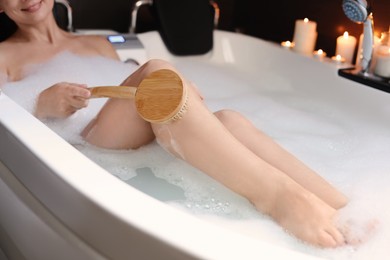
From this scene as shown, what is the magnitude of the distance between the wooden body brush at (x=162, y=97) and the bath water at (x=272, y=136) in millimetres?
221

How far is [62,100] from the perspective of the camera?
1383mm

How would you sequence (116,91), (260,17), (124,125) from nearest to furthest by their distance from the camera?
(116,91) < (124,125) < (260,17)

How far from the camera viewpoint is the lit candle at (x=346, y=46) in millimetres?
2102

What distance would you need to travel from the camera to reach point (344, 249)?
107 cm

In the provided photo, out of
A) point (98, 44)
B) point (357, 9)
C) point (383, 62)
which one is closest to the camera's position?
point (357, 9)

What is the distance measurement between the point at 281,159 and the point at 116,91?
0.44 m

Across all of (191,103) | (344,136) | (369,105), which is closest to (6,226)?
(191,103)

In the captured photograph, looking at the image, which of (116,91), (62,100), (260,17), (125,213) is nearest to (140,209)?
(125,213)

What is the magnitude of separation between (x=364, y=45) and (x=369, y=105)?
0.22 metres

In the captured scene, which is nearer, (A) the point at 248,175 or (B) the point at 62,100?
(A) the point at 248,175

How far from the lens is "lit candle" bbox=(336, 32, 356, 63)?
2.10 m

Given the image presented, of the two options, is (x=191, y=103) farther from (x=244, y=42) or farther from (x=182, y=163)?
(x=244, y=42)

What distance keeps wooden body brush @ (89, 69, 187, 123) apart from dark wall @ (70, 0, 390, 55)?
1.22 meters

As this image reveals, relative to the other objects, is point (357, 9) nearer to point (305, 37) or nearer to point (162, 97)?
point (305, 37)
